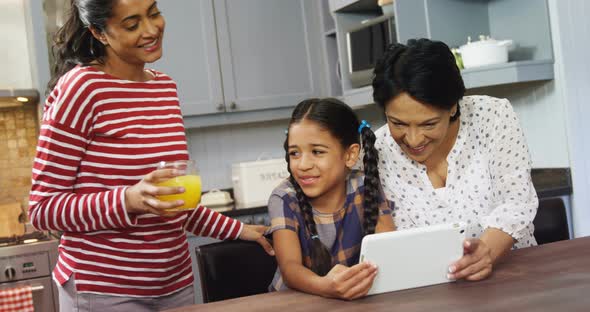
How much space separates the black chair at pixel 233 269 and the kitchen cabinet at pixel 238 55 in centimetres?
207

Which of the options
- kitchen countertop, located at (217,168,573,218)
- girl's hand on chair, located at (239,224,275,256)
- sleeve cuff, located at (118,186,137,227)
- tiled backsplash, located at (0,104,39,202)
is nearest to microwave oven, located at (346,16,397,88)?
kitchen countertop, located at (217,168,573,218)

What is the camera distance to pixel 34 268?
309 cm

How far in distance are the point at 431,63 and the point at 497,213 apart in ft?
1.27

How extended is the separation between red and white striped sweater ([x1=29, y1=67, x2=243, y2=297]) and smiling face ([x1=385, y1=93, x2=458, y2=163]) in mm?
508

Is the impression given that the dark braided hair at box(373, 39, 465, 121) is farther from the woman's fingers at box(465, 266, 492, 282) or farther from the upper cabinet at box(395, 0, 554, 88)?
the upper cabinet at box(395, 0, 554, 88)

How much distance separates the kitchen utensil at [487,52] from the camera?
8.96 ft

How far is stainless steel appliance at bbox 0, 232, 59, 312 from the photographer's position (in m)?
3.06

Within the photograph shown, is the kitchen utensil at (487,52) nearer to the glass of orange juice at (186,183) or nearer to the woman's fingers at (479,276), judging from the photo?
the woman's fingers at (479,276)

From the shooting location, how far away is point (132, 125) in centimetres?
152

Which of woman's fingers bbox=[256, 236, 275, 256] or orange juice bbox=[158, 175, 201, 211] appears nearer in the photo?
orange juice bbox=[158, 175, 201, 211]

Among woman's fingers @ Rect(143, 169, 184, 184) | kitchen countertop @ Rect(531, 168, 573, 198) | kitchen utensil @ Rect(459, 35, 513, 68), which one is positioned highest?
kitchen utensil @ Rect(459, 35, 513, 68)

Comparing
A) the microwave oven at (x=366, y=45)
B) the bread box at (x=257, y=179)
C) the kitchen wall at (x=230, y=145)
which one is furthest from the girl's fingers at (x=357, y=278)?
the kitchen wall at (x=230, y=145)

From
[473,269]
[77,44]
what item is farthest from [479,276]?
[77,44]

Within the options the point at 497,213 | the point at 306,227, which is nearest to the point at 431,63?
the point at 497,213
